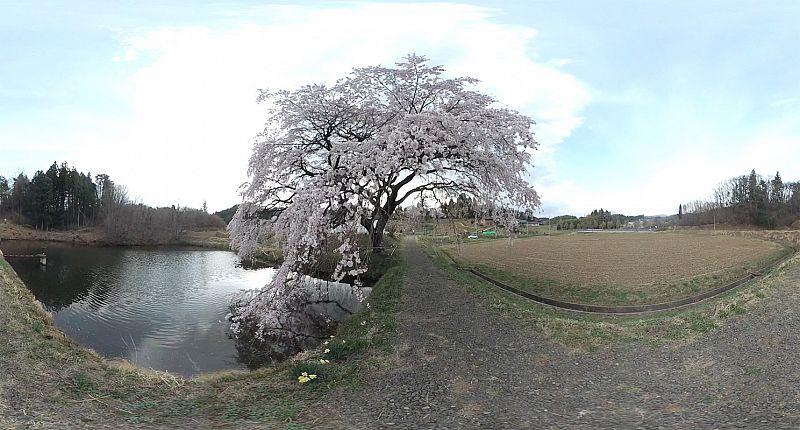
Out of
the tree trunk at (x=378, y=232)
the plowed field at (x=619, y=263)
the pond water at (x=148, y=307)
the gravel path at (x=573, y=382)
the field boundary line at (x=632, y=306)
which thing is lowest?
the pond water at (x=148, y=307)

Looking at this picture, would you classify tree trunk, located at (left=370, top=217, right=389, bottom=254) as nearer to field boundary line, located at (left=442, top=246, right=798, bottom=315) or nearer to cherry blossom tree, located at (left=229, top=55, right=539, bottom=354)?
cherry blossom tree, located at (left=229, top=55, right=539, bottom=354)

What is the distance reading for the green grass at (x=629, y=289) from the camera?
564 inches

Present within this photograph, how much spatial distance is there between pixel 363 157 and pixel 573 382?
21.5ft

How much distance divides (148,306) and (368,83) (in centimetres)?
1248

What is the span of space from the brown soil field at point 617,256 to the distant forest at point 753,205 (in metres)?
13.4

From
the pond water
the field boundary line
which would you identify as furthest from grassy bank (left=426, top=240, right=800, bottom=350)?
the pond water

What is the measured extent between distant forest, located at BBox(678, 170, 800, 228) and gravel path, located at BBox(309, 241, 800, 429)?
35398 millimetres

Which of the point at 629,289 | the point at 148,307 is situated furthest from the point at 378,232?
the point at 148,307

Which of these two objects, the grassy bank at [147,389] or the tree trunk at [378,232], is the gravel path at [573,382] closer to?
the grassy bank at [147,389]

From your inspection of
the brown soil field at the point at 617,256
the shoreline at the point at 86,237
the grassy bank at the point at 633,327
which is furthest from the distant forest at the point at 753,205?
the shoreline at the point at 86,237

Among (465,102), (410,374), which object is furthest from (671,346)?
(465,102)

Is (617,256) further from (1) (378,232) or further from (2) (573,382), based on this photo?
(2) (573,382)

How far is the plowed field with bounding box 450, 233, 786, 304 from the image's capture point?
15031 mm

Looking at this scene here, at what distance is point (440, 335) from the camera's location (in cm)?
824
